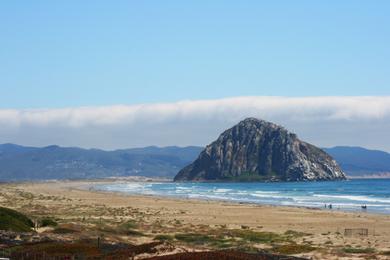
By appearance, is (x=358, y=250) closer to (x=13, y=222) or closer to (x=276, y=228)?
(x=276, y=228)

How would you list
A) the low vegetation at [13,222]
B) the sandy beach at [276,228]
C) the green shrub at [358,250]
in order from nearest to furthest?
1. the green shrub at [358,250]
2. the sandy beach at [276,228]
3. the low vegetation at [13,222]

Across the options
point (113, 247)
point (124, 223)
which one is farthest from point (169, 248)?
point (124, 223)

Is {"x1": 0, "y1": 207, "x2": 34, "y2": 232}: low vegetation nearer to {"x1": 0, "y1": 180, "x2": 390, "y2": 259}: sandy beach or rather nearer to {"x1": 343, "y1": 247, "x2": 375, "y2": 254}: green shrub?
{"x1": 0, "y1": 180, "x2": 390, "y2": 259}: sandy beach

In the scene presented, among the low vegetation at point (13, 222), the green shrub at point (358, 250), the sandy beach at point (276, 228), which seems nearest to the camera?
the green shrub at point (358, 250)

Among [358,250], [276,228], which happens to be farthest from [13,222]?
[358,250]

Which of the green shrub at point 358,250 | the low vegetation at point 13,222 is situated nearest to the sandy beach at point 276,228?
the green shrub at point 358,250

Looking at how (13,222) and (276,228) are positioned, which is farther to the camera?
(276,228)

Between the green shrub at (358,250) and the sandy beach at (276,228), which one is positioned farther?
the sandy beach at (276,228)

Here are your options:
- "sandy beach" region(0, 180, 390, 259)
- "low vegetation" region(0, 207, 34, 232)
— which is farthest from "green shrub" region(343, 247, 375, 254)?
"low vegetation" region(0, 207, 34, 232)

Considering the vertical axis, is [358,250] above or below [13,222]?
below

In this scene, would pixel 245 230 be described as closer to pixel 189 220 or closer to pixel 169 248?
pixel 189 220

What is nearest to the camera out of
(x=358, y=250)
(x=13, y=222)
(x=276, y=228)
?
(x=358, y=250)

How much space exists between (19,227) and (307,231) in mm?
24287

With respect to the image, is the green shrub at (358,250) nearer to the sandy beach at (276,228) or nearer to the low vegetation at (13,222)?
the sandy beach at (276,228)
